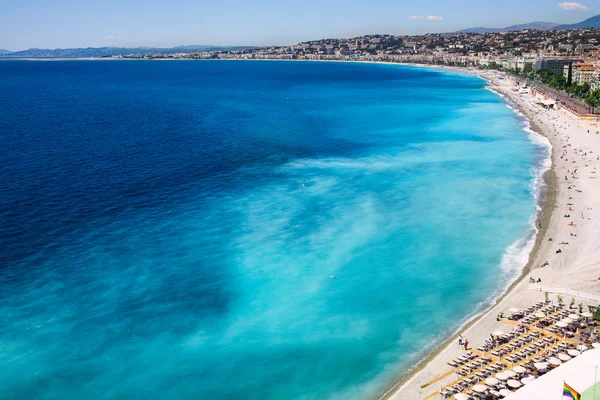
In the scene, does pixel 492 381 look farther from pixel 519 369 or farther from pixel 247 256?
pixel 247 256

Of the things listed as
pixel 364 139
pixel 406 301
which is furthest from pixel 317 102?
pixel 406 301

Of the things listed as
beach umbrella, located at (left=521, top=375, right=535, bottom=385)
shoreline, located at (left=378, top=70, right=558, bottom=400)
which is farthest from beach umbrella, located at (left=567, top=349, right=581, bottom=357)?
shoreline, located at (left=378, top=70, right=558, bottom=400)

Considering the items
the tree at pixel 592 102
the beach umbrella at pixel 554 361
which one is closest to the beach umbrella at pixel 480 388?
the beach umbrella at pixel 554 361

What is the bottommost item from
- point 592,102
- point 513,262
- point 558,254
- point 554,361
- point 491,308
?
point 491,308

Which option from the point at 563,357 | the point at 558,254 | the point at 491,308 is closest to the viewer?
the point at 563,357

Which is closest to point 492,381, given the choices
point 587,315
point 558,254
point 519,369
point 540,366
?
point 519,369

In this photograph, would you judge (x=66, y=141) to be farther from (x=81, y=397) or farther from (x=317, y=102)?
(x=317, y=102)
